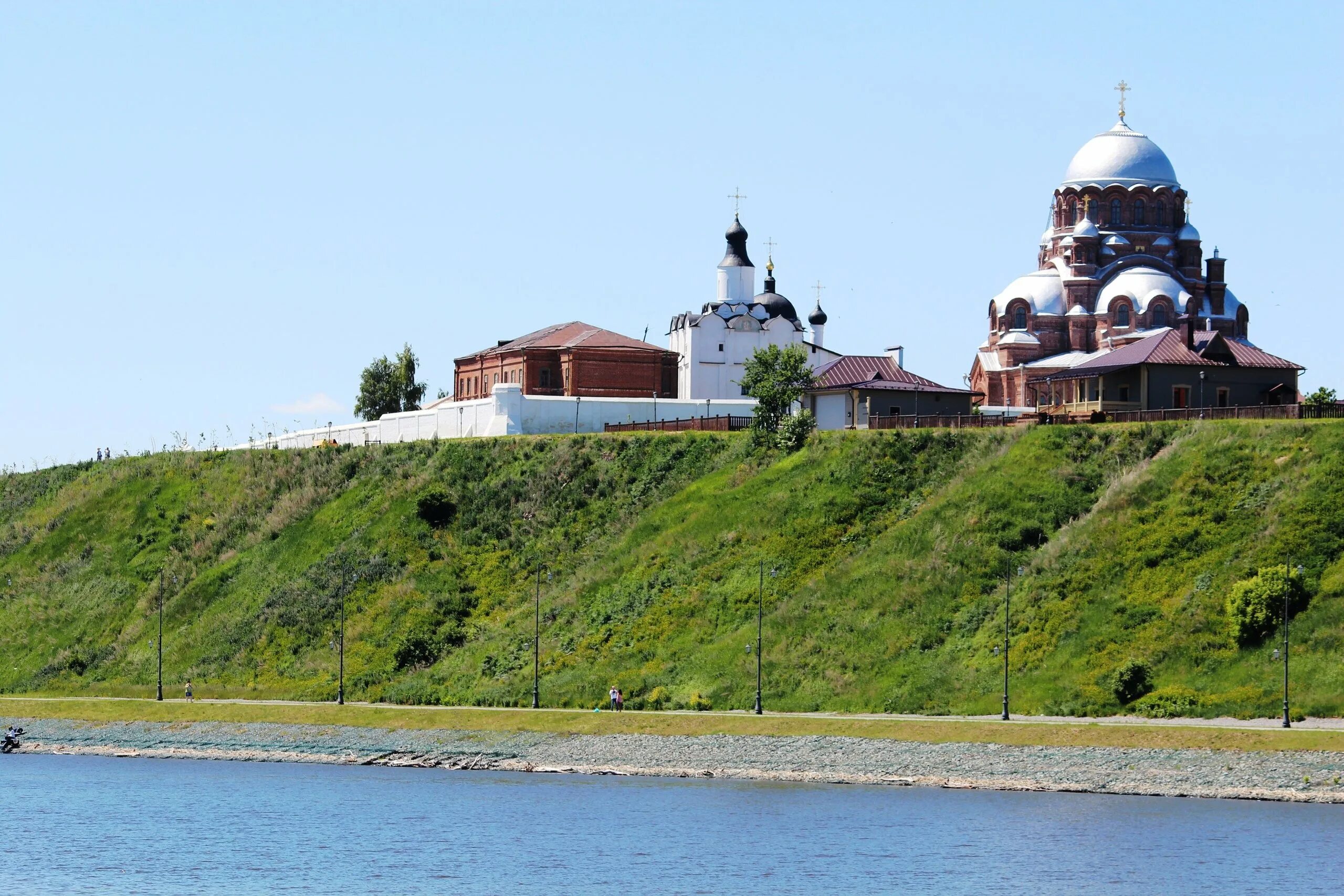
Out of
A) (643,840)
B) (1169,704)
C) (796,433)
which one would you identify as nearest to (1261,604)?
(1169,704)

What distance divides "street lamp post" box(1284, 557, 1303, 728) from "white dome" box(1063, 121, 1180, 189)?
59.5 meters

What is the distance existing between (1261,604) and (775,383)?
35701 millimetres

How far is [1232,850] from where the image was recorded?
54125mm

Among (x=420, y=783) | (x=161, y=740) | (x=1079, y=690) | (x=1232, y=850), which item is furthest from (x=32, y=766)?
(x=1232, y=850)

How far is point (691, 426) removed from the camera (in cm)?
10562

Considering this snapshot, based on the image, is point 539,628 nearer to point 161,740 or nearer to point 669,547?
point 669,547

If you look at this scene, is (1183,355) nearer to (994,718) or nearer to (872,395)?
(872,395)

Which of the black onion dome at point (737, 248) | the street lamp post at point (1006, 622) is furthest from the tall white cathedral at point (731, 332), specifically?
the street lamp post at point (1006, 622)

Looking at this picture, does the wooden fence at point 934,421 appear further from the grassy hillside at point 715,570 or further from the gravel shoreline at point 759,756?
the gravel shoreline at point 759,756

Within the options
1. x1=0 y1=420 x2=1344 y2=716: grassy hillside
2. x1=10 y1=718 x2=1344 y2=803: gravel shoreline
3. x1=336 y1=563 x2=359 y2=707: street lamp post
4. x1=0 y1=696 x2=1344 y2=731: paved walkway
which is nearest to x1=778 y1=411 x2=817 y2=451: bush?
x1=0 y1=420 x2=1344 y2=716: grassy hillside

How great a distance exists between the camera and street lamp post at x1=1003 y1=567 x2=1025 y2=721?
69250 mm

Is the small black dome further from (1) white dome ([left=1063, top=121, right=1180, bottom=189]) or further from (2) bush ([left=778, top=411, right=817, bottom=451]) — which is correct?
(2) bush ([left=778, top=411, right=817, bottom=451])

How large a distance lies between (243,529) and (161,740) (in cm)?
2781

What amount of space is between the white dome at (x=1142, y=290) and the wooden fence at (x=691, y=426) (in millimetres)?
29315
